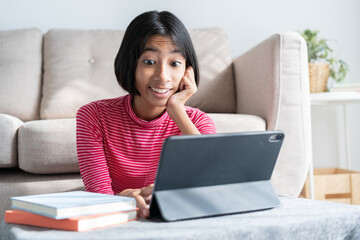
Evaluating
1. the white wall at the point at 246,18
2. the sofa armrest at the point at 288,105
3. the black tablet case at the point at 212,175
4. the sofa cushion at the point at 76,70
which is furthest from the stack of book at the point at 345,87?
the black tablet case at the point at 212,175

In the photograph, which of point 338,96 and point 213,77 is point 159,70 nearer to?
point 213,77

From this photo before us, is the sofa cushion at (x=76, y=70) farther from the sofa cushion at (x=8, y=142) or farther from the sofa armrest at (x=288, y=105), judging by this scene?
the sofa armrest at (x=288, y=105)

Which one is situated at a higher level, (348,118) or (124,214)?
(124,214)

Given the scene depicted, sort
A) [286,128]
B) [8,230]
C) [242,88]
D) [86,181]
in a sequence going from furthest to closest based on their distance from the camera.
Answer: [242,88], [286,128], [86,181], [8,230]

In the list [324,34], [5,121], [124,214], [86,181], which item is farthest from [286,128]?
[324,34]

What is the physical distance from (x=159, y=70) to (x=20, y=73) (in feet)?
4.18

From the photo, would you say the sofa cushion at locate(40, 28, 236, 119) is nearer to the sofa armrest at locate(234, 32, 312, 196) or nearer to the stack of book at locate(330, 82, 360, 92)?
the sofa armrest at locate(234, 32, 312, 196)

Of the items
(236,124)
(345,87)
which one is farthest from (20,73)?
(345,87)

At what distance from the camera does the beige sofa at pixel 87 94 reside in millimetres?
1595

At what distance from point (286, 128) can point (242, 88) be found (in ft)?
1.36

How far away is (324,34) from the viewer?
A: 2.89m

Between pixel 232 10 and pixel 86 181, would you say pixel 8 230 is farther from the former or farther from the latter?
pixel 232 10

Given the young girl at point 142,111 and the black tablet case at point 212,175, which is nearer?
the black tablet case at point 212,175

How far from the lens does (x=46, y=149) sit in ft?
5.19
